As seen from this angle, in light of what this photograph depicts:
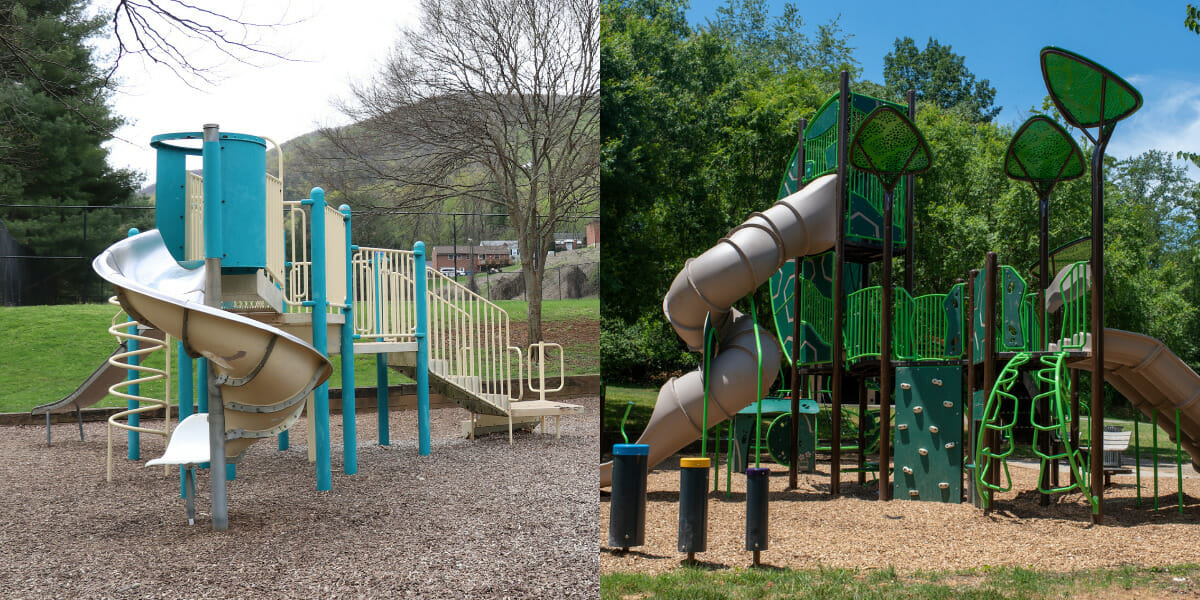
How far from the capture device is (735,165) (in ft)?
31.1

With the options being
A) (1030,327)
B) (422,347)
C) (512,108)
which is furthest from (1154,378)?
(512,108)

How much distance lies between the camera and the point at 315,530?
215 inches

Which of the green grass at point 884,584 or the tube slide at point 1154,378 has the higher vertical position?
the tube slide at point 1154,378

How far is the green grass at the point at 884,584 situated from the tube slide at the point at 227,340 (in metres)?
2.36

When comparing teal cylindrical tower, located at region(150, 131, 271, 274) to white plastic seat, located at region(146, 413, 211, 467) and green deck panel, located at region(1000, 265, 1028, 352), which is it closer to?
white plastic seat, located at region(146, 413, 211, 467)

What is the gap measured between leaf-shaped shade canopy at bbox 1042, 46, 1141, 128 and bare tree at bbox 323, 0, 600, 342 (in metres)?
10.4

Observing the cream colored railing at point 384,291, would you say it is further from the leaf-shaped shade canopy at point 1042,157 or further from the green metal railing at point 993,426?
the leaf-shaped shade canopy at point 1042,157

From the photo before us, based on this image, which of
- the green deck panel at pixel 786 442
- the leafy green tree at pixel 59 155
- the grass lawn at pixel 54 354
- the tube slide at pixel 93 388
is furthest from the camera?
the leafy green tree at pixel 59 155

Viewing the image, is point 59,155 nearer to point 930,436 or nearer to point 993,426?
point 930,436

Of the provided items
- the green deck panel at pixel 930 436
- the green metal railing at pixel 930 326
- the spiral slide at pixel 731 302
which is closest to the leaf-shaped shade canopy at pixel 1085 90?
the spiral slide at pixel 731 302

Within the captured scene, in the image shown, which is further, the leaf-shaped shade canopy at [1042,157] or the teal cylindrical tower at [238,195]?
the leaf-shaped shade canopy at [1042,157]

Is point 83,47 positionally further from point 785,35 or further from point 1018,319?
point 1018,319

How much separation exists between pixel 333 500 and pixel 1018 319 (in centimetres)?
480

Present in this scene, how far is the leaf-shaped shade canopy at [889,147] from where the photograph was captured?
619 cm
